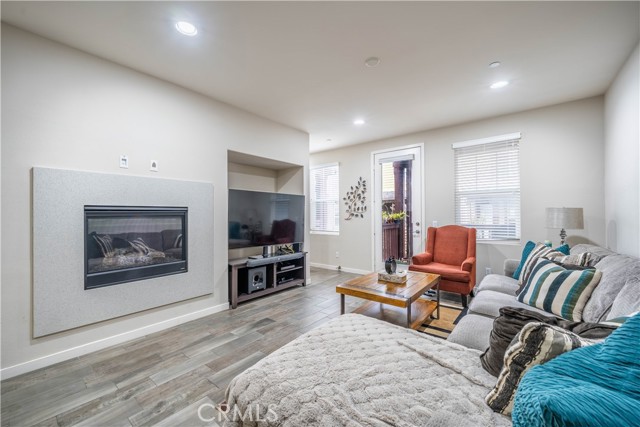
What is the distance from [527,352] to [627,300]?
953 millimetres

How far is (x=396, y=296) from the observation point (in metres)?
2.34

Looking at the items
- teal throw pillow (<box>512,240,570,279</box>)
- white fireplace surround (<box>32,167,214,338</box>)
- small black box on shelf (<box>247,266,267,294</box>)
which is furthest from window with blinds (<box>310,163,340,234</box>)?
white fireplace surround (<box>32,167,214,338</box>)

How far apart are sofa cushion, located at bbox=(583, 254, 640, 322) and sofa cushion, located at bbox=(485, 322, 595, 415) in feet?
3.40

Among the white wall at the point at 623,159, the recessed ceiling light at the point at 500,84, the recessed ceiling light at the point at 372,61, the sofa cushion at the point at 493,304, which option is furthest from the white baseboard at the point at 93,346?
the white wall at the point at 623,159

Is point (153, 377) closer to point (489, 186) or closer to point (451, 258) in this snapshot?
point (451, 258)

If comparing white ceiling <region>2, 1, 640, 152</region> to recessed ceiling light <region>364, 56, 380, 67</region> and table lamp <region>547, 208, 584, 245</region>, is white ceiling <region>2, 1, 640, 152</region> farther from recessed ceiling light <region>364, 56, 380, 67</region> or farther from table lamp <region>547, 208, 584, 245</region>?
table lamp <region>547, 208, 584, 245</region>

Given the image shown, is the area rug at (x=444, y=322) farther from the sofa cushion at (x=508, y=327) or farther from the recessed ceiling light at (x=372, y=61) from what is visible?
the recessed ceiling light at (x=372, y=61)

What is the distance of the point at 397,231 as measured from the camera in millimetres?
5031

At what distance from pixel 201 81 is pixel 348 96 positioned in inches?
67.4

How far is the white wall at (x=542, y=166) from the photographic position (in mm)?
3285

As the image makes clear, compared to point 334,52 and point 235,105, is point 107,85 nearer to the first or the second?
point 235,105

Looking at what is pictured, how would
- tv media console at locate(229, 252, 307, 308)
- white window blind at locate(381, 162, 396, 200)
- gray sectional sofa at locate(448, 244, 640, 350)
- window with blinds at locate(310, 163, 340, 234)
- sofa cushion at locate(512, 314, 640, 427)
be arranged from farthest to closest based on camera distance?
1. window with blinds at locate(310, 163, 340, 234)
2. white window blind at locate(381, 162, 396, 200)
3. tv media console at locate(229, 252, 307, 308)
4. gray sectional sofa at locate(448, 244, 640, 350)
5. sofa cushion at locate(512, 314, 640, 427)

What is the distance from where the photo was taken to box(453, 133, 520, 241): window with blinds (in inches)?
150

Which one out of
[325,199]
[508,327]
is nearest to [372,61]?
[508,327]
